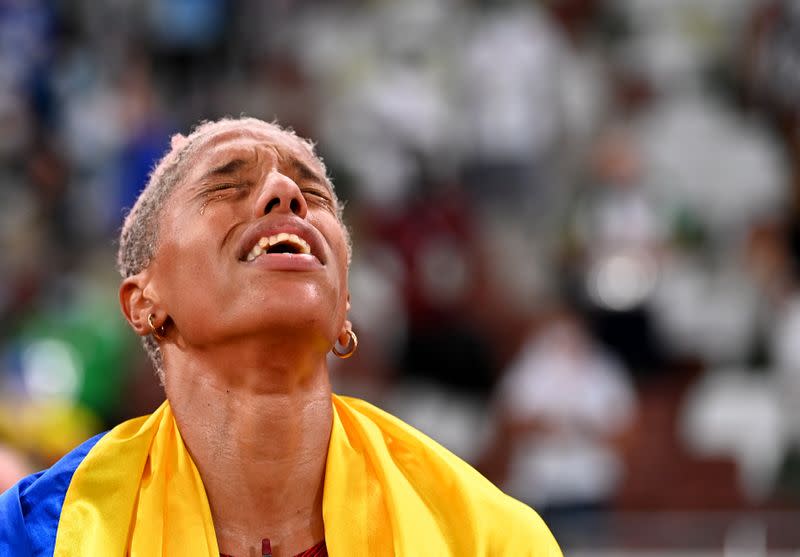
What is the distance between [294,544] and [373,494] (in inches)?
7.3

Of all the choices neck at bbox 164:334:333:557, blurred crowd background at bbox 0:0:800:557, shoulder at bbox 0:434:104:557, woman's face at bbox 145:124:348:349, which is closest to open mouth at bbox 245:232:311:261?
woman's face at bbox 145:124:348:349

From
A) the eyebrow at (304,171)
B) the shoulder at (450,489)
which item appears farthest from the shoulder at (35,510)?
the eyebrow at (304,171)

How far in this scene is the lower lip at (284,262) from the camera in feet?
8.85

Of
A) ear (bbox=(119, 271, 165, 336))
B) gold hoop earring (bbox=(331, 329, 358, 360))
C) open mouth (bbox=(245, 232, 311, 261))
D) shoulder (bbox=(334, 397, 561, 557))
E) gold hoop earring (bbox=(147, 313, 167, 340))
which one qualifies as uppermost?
open mouth (bbox=(245, 232, 311, 261))

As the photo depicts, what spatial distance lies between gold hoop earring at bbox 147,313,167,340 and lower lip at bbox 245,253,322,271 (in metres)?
0.26

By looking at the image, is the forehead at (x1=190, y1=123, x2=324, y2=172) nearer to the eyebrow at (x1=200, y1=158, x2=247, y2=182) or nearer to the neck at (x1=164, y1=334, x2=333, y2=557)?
the eyebrow at (x1=200, y1=158, x2=247, y2=182)

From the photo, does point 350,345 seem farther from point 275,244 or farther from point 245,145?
point 245,145

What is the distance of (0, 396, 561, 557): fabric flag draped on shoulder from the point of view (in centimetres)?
268

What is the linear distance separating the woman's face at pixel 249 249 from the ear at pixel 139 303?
21mm

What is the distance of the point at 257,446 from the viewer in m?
2.79

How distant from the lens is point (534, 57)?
9.08 meters

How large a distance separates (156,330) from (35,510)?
0.42 metres

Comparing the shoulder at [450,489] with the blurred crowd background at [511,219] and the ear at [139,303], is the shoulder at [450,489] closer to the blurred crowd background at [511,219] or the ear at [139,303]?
the ear at [139,303]

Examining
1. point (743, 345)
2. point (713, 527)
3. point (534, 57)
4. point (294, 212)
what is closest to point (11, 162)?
point (534, 57)
